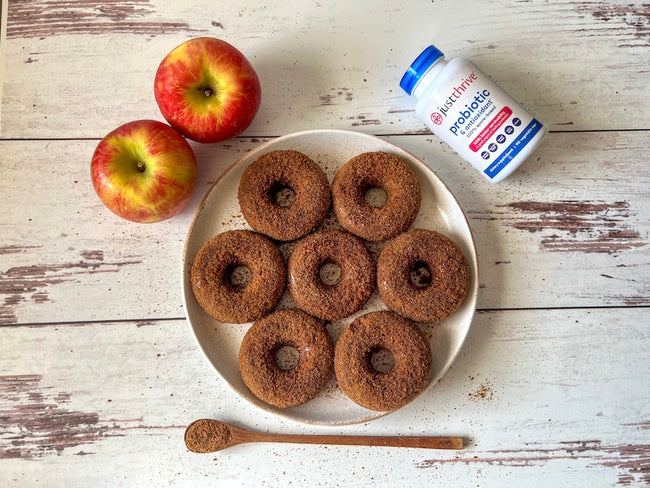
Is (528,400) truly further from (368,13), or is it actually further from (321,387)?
(368,13)

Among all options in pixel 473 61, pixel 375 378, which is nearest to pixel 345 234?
pixel 375 378

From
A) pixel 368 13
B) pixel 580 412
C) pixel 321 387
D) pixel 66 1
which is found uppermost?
pixel 66 1

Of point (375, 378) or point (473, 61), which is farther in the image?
point (473, 61)

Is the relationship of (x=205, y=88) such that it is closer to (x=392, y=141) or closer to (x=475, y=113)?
(x=392, y=141)

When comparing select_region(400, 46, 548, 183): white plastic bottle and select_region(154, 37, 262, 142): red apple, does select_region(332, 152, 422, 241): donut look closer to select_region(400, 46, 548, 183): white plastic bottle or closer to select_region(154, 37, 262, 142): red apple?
select_region(400, 46, 548, 183): white plastic bottle

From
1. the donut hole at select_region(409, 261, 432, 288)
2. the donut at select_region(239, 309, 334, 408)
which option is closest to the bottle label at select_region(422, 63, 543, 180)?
the donut hole at select_region(409, 261, 432, 288)

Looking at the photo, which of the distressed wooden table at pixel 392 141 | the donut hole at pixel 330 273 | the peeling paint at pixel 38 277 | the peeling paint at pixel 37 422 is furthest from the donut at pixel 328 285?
the peeling paint at pixel 37 422

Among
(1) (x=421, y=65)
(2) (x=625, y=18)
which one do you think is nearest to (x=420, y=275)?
(1) (x=421, y=65)
